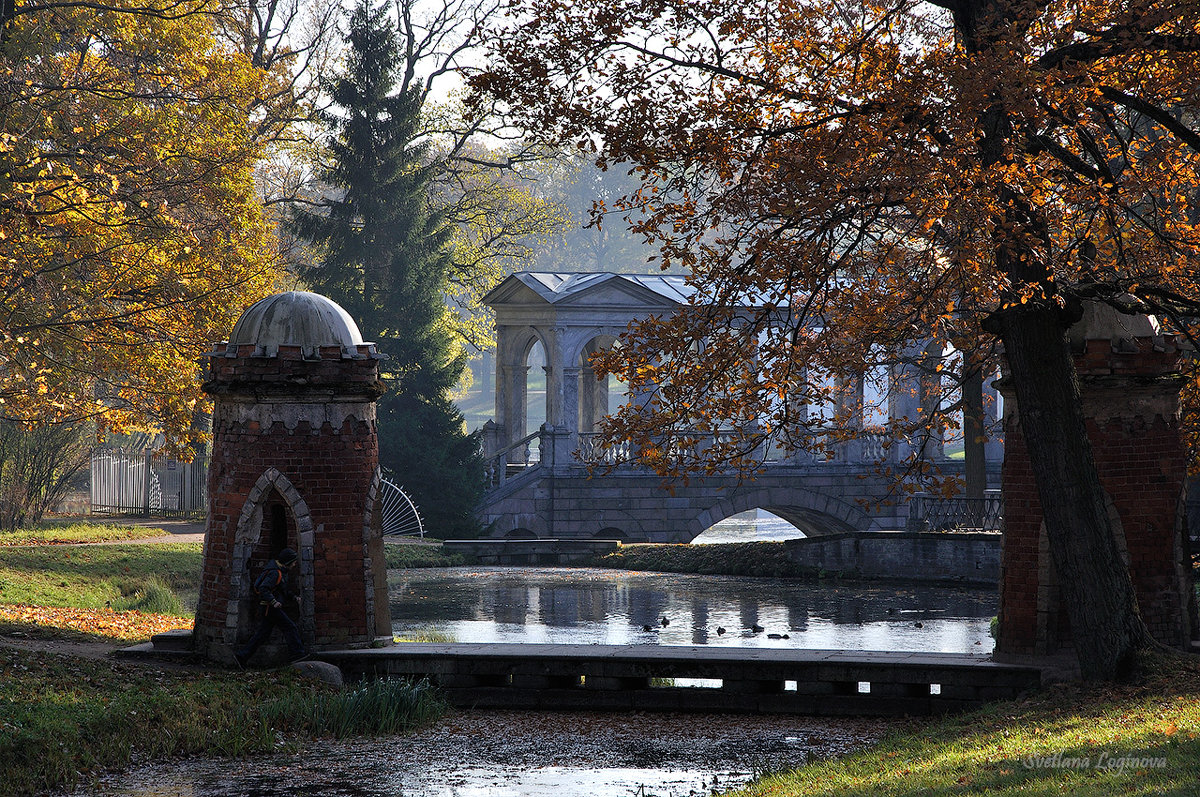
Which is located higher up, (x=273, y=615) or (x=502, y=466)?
(x=502, y=466)

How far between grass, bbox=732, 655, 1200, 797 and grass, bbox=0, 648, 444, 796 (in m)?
3.92

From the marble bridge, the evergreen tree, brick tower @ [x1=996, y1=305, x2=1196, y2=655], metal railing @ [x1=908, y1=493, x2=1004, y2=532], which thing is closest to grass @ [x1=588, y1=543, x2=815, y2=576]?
metal railing @ [x1=908, y1=493, x2=1004, y2=532]

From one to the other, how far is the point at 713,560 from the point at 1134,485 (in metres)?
16.5

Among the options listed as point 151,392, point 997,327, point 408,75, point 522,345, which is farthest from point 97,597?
point 408,75

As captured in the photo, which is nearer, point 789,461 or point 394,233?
point 789,461

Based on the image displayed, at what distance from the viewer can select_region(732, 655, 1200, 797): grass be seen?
6.93 meters

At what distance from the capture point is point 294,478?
40.0ft

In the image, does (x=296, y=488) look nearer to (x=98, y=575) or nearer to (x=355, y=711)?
(x=355, y=711)

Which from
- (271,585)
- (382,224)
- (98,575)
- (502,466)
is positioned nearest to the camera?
(271,585)

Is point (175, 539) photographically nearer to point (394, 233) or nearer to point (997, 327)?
point (394, 233)

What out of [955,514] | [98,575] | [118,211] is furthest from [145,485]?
[955,514]

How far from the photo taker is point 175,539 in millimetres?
27375

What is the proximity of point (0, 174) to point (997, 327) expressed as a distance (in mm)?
14603

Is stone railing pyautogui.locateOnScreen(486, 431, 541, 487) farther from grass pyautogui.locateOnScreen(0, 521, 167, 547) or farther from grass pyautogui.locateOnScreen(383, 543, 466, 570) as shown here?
grass pyautogui.locateOnScreen(0, 521, 167, 547)
